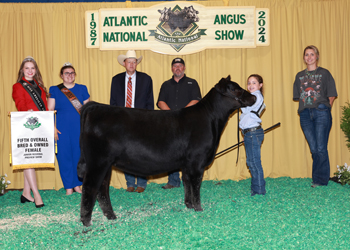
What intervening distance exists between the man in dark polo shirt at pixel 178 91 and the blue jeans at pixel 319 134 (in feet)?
5.90

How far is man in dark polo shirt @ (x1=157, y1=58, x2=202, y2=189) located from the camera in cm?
500

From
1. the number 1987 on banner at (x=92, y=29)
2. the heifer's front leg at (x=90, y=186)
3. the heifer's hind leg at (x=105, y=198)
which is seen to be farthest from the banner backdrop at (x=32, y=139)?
the number 1987 on banner at (x=92, y=29)

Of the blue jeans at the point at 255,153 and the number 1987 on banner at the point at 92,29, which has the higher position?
the number 1987 on banner at the point at 92,29

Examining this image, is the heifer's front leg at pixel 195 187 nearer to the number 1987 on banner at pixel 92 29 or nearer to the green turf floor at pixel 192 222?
the green turf floor at pixel 192 222

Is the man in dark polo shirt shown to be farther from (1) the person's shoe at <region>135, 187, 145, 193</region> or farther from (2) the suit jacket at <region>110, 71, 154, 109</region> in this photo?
(1) the person's shoe at <region>135, 187, 145, 193</region>

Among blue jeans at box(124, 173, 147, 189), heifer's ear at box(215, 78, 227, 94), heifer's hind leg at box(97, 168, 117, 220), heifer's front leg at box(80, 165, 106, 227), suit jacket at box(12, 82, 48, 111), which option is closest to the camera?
heifer's front leg at box(80, 165, 106, 227)

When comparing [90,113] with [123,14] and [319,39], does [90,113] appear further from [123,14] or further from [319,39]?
[319,39]

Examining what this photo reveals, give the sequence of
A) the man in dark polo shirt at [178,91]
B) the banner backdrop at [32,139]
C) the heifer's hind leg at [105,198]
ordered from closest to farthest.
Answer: the heifer's hind leg at [105,198] → the banner backdrop at [32,139] → the man in dark polo shirt at [178,91]

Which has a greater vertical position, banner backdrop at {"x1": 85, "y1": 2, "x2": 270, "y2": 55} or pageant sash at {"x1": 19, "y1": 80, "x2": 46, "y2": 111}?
banner backdrop at {"x1": 85, "y1": 2, "x2": 270, "y2": 55}

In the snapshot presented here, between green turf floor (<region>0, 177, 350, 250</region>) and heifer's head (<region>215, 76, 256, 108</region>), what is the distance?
133 centimetres

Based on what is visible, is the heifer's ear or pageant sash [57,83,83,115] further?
pageant sash [57,83,83,115]

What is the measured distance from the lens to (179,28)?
5590 mm

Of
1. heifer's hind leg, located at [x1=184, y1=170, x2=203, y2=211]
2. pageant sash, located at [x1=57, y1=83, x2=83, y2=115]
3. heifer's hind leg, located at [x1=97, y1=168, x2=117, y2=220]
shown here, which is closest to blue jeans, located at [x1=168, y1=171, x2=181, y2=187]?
heifer's hind leg, located at [x1=184, y1=170, x2=203, y2=211]

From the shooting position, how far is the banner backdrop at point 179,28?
555 centimetres
